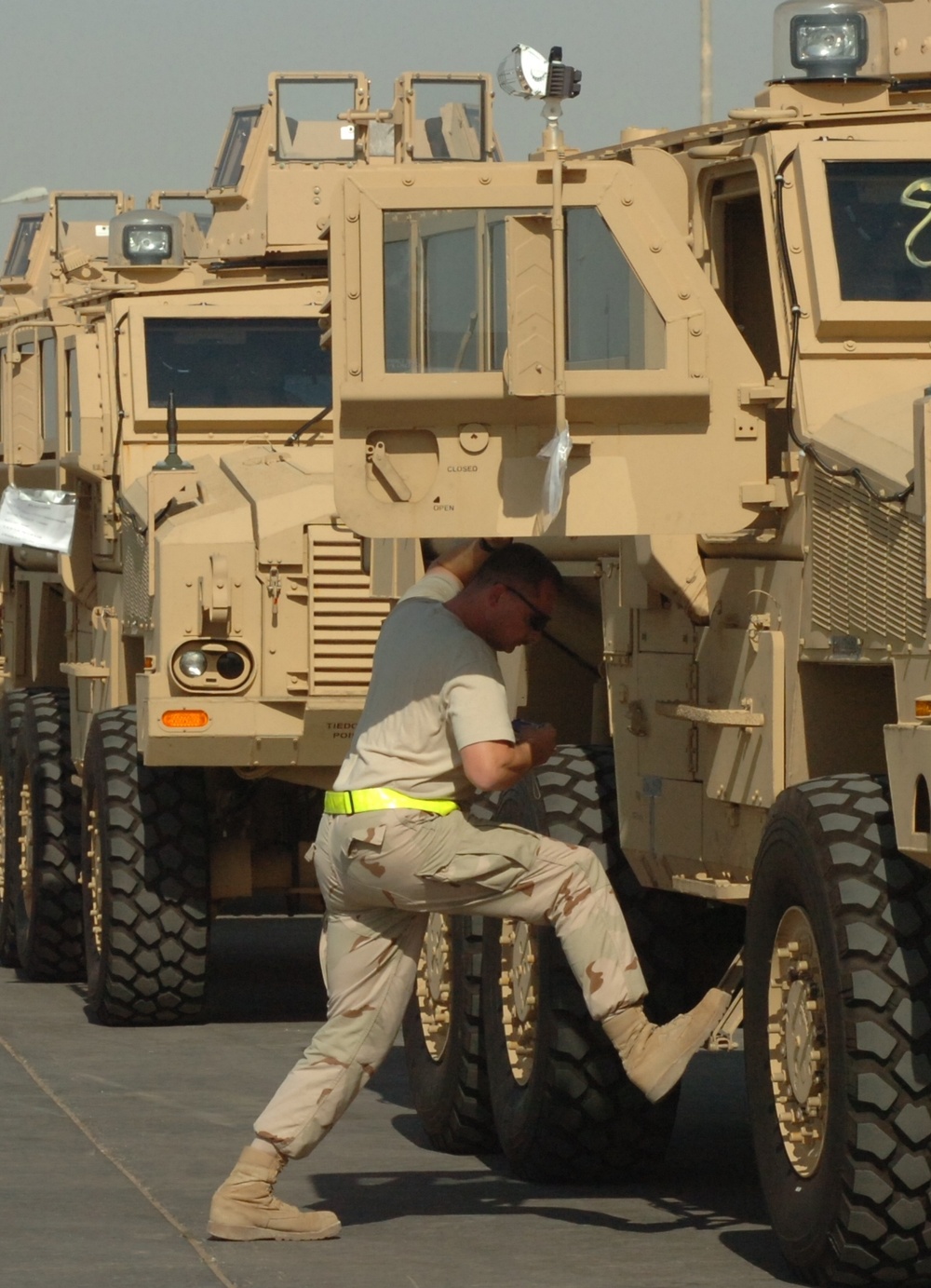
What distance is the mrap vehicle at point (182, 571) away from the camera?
10.7m

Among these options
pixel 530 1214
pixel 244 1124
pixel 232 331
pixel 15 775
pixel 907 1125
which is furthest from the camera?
pixel 15 775

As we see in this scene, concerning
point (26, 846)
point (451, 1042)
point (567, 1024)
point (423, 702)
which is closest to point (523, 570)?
point (423, 702)

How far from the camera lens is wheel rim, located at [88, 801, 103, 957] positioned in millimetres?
11773

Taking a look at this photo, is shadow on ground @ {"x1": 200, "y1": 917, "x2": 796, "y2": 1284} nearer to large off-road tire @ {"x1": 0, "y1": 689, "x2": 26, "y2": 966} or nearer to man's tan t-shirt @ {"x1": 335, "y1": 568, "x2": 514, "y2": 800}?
man's tan t-shirt @ {"x1": 335, "y1": 568, "x2": 514, "y2": 800}

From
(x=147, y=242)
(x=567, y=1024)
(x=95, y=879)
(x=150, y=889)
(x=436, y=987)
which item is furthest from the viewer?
(x=147, y=242)

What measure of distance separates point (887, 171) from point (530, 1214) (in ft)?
8.94

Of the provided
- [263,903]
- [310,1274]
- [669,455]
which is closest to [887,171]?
[669,455]

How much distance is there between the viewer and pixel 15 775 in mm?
13906

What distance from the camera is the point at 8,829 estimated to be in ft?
45.7

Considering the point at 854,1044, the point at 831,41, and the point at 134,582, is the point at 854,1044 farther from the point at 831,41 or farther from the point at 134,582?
the point at 134,582

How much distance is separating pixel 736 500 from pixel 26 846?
286 inches

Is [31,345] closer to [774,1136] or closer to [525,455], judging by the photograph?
[525,455]

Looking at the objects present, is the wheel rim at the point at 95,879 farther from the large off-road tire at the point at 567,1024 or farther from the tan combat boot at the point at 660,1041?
the tan combat boot at the point at 660,1041

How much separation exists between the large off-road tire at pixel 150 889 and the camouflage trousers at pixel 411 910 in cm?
455
